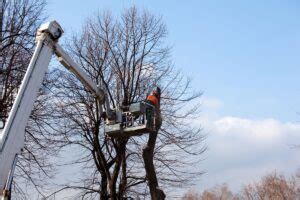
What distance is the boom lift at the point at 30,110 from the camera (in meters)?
6.58

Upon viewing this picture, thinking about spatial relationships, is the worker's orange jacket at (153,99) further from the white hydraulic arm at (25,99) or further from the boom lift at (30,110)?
the white hydraulic arm at (25,99)

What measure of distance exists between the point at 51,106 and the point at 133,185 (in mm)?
4936

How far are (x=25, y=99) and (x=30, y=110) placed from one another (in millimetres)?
209

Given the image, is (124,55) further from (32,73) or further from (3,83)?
(32,73)

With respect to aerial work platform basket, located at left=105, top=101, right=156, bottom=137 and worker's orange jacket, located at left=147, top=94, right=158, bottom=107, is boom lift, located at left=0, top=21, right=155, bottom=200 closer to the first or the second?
aerial work platform basket, located at left=105, top=101, right=156, bottom=137

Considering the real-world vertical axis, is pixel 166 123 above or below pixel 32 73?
above

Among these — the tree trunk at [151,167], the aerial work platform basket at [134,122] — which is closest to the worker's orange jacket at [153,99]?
the aerial work platform basket at [134,122]

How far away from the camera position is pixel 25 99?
7203mm

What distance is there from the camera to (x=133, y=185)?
716 inches

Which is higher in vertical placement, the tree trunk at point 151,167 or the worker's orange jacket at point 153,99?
the worker's orange jacket at point 153,99

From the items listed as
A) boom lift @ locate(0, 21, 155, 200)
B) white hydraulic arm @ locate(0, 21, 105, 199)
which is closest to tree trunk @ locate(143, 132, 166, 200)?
boom lift @ locate(0, 21, 155, 200)

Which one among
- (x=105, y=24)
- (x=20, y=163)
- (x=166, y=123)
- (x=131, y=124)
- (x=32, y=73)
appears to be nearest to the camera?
(x=32, y=73)

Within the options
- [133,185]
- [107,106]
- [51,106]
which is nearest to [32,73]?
[107,106]

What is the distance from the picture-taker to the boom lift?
6582 millimetres
